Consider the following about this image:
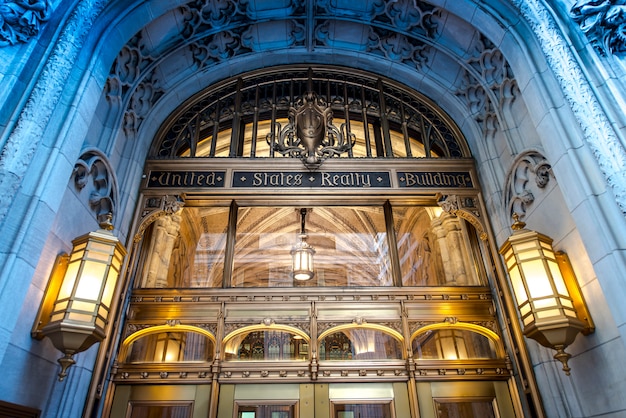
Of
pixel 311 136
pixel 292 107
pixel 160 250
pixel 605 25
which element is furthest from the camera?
pixel 292 107

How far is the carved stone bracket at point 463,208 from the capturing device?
21.9 feet

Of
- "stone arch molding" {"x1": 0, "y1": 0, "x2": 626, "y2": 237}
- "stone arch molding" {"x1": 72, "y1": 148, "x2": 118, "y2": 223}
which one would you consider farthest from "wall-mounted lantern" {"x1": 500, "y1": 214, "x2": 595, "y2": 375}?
"stone arch molding" {"x1": 72, "y1": 148, "x2": 118, "y2": 223}

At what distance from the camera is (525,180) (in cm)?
590

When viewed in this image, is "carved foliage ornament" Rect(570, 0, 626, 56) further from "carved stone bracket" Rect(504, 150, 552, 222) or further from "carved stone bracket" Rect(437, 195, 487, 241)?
"carved stone bracket" Rect(437, 195, 487, 241)

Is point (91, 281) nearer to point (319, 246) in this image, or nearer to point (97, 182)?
point (97, 182)

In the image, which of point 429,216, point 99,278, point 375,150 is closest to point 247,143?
point 375,150

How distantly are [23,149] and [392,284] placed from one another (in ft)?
15.8

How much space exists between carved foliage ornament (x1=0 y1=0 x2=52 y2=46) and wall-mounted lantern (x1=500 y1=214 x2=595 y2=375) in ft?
19.7

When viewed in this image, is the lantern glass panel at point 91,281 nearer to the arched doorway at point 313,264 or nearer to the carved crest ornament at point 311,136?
the arched doorway at point 313,264

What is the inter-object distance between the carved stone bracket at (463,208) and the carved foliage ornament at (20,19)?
593 centimetres

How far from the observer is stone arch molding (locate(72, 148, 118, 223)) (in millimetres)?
5246

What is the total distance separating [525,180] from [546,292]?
1.90m

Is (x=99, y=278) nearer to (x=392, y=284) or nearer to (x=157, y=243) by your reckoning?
(x=157, y=243)

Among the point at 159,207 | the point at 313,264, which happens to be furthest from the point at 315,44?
the point at 313,264
